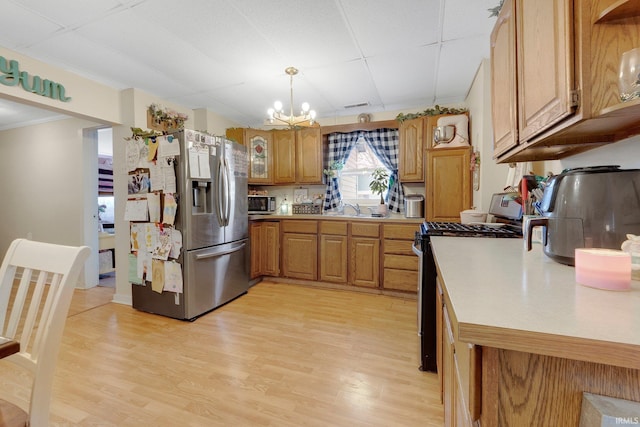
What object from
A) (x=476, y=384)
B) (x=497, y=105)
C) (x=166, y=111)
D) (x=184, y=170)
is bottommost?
(x=476, y=384)

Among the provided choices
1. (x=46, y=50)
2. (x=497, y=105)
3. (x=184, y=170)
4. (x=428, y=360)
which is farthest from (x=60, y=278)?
(x=46, y=50)

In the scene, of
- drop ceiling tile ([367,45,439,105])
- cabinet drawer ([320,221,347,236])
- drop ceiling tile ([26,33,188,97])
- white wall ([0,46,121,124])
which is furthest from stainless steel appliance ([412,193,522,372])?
white wall ([0,46,121,124])

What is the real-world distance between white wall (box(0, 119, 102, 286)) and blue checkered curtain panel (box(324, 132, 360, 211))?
10.1 ft

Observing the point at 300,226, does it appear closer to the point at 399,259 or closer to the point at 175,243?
the point at 399,259

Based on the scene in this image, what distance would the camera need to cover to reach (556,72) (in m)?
0.85

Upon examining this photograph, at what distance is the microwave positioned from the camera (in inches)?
159

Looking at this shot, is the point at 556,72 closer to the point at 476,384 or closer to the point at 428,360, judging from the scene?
the point at 476,384

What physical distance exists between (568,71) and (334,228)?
281 centimetres

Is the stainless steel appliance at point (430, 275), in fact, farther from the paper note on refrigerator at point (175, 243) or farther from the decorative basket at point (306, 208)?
the decorative basket at point (306, 208)

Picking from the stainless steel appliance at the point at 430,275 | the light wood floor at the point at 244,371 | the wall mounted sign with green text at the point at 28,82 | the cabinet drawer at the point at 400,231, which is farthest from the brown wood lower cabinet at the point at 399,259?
the wall mounted sign with green text at the point at 28,82

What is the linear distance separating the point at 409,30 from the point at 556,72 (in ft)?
5.05

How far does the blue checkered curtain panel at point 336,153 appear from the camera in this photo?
400 cm

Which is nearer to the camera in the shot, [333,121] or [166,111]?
[166,111]

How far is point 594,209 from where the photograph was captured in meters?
0.86
